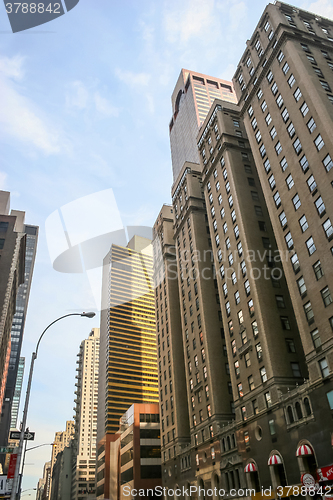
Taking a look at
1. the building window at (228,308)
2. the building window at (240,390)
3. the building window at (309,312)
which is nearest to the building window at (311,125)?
the building window at (309,312)

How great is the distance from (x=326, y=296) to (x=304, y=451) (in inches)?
619

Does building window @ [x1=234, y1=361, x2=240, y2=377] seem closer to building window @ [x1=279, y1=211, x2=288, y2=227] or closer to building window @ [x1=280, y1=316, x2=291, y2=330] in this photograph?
building window @ [x1=280, y1=316, x2=291, y2=330]

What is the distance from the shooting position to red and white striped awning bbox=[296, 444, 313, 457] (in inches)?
1532

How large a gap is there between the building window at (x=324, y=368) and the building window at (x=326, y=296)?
5.82m

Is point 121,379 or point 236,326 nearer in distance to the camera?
point 236,326

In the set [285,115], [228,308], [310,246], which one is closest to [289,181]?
[285,115]

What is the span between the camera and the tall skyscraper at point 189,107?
154500mm

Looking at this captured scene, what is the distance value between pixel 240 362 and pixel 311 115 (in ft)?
113

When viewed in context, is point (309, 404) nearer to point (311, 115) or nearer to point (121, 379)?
point (311, 115)

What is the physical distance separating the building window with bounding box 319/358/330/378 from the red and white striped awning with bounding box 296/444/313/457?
720cm

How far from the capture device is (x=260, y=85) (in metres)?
64.6

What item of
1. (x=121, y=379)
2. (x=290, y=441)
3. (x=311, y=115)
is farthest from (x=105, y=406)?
(x=311, y=115)

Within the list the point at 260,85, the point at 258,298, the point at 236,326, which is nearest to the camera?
the point at 258,298

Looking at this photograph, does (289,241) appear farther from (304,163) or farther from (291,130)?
(291,130)
